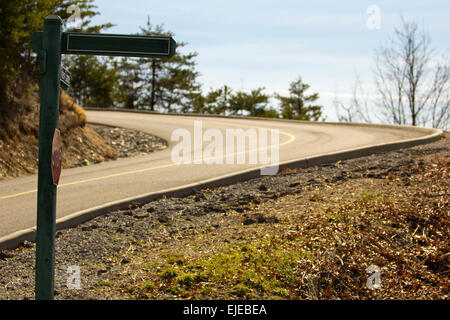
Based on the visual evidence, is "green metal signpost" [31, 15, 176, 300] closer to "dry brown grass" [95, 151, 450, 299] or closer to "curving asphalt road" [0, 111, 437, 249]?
"dry brown grass" [95, 151, 450, 299]

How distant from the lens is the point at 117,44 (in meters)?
3.77

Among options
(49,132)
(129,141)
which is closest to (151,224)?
(49,132)

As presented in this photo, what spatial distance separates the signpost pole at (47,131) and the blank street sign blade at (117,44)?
14 centimetres

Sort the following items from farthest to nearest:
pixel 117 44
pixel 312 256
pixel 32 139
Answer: pixel 32 139, pixel 312 256, pixel 117 44

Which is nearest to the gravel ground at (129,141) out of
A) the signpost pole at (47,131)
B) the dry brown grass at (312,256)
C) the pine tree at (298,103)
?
the dry brown grass at (312,256)

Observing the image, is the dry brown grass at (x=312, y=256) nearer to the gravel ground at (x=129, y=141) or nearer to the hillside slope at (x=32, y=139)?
the hillside slope at (x=32, y=139)

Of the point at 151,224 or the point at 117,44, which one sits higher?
the point at 117,44

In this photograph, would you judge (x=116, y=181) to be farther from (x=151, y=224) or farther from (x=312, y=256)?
(x=312, y=256)

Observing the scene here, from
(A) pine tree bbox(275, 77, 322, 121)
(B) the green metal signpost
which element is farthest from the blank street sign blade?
(A) pine tree bbox(275, 77, 322, 121)

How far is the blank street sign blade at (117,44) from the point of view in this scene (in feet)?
12.2

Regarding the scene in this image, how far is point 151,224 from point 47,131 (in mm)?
3804

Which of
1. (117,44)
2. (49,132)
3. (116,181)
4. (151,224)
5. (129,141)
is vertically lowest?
(151,224)

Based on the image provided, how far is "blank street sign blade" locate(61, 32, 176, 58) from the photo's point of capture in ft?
12.2

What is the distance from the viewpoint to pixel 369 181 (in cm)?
861
